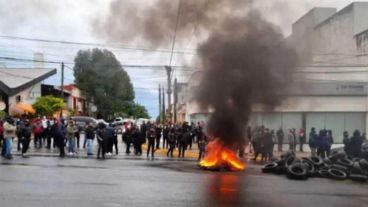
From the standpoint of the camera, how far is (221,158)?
17.9 m

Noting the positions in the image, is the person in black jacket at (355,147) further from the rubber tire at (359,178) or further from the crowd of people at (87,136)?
the crowd of people at (87,136)

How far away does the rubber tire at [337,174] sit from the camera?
16672 millimetres

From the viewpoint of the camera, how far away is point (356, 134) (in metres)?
19.0

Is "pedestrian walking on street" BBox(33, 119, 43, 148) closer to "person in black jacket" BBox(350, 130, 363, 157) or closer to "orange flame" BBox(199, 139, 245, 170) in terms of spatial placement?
"orange flame" BBox(199, 139, 245, 170)

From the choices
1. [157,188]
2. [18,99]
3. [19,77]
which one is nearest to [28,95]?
[19,77]

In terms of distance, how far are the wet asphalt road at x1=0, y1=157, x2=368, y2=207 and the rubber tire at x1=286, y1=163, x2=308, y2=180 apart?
28 cm

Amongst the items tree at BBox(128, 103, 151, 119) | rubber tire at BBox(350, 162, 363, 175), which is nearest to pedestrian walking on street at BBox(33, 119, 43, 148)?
rubber tire at BBox(350, 162, 363, 175)

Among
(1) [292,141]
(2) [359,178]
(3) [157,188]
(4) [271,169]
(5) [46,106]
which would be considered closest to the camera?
(3) [157,188]

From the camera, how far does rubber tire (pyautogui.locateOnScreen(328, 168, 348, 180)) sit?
16672 millimetres

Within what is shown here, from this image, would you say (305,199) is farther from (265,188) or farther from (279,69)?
(279,69)

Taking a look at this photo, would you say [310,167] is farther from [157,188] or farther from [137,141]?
[137,141]

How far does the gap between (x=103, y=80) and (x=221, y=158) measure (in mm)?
33815

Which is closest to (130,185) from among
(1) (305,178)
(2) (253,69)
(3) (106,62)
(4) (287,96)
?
(1) (305,178)

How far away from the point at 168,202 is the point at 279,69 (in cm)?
958
